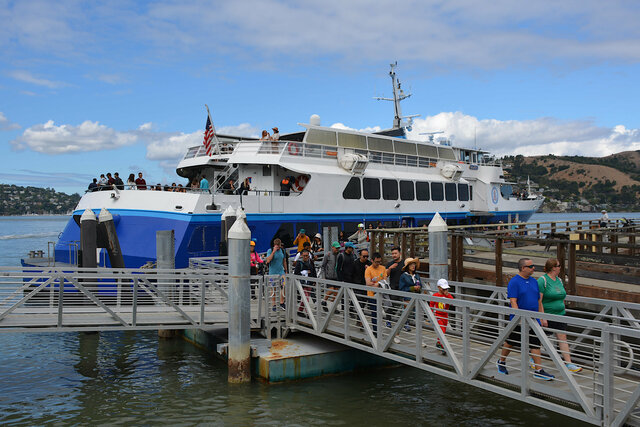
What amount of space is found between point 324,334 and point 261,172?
12828 millimetres

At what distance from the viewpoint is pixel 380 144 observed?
1021 inches

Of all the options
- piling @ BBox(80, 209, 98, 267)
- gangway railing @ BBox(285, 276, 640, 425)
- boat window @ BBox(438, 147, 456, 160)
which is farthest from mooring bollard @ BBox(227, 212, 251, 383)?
boat window @ BBox(438, 147, 456, 160)

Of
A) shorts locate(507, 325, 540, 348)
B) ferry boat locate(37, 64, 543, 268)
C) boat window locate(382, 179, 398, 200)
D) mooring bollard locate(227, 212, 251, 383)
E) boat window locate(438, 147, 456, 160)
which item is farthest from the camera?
boat window locate(438, 147, 456, 160)

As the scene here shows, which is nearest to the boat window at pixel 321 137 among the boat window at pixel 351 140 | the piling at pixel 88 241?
the boat window at pixel 351 140

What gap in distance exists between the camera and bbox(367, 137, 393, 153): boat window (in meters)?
25.5

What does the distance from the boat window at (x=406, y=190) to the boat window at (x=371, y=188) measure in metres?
1.77

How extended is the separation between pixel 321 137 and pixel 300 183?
100 inches

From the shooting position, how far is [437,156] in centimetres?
2917

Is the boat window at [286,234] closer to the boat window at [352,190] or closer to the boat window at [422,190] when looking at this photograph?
the boat window at [352,190]

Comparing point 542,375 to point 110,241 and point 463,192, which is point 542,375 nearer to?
point 110,241

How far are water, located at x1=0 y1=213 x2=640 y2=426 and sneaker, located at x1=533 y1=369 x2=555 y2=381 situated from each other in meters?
1.89

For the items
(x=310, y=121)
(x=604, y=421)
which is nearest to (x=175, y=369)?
(x=604, y=421)

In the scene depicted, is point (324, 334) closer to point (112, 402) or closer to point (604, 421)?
point (112, 402)

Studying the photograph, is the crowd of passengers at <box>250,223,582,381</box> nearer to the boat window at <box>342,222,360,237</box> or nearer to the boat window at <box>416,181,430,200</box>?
the boat window at <box>342,222,360,237</box>
